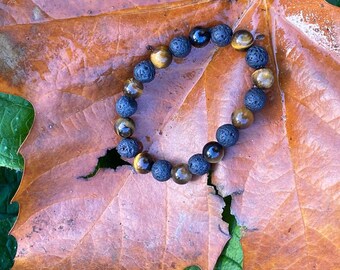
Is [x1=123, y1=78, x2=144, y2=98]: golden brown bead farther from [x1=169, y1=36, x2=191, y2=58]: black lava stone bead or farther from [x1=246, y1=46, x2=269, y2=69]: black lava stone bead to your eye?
[x1=246, y1=46, x2=269, y2=69]: black lava stone bead

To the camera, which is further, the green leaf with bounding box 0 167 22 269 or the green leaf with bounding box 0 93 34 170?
the green leaf with bounding box 0 167 22 269

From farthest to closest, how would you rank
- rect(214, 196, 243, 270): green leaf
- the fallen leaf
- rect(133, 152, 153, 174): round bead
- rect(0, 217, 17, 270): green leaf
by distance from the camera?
1. rect(0, 217, 17, 270): green leaf
2. rect(214, 196, 243, 270): green leaf
3. rect(133, 152, 153, 174): round bead
4. the fallen leaf

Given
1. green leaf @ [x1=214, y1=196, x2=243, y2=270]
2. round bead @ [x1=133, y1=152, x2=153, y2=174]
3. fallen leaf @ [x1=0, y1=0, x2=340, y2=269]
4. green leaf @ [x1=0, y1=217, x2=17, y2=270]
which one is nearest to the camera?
fallen leaf @ [x1=0, y1=0, x2=340, y2=269]

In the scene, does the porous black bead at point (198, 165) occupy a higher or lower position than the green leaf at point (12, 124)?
higher

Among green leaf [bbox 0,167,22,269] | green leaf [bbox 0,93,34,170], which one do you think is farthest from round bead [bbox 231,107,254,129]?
green leaf [bbox 0,167,22,269]

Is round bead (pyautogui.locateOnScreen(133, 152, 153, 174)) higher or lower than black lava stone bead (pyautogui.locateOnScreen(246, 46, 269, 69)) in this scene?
lower

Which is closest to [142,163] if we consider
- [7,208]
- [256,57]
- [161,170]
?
[161,170]

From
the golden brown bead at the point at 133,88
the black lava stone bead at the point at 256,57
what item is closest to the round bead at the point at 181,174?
the golden brown bead at the point at 133,88

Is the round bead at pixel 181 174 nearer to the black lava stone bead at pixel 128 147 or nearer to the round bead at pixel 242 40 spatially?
the black lava stone bead at pixel 128 147
